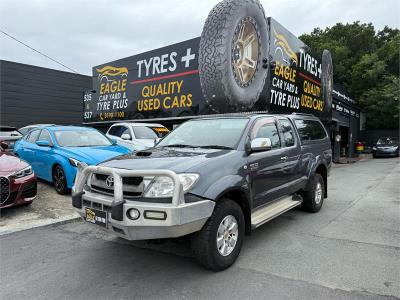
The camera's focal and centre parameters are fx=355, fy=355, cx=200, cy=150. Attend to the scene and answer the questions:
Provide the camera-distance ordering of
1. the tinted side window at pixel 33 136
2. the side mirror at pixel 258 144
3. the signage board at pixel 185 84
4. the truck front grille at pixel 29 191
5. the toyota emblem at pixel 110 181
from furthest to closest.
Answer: the signage board at pixel 185 84 → the tinted side window at pixel 33 136 → the truck front grille at pixel 29 191 → the side mirror at pixel 258 144 → the toyota emblem at pixel 110 181

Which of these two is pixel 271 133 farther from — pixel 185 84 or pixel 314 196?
pixel 185 84

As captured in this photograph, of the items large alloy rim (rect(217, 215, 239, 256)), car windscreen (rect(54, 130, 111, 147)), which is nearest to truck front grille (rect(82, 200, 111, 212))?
large alloy rim (rect(217, 215, 239, 256))

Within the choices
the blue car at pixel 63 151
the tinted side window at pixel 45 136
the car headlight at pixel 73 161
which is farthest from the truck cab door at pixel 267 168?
the tinted side window at pixel 45 136

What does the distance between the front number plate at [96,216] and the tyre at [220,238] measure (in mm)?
942

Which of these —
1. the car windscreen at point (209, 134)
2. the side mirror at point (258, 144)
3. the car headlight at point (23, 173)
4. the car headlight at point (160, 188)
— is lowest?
the car headlight at point (23, 173)

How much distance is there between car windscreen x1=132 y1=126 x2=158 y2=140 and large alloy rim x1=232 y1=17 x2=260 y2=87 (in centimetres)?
323

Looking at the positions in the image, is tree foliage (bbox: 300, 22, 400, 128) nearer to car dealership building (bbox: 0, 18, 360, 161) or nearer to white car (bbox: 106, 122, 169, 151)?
car dealership building (bbox: 0, 18, 360, 161)

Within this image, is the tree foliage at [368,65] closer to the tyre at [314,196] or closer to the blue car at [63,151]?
the tyre at [314,196]

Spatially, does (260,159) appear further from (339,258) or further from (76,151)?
(76,151)

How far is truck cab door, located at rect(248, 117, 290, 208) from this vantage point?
4559 mm

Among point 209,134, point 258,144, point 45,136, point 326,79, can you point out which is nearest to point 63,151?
point 45,136

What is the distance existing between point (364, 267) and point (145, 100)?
11902mm

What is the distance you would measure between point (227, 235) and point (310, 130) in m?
3.72

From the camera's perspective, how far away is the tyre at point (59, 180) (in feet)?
23.9
